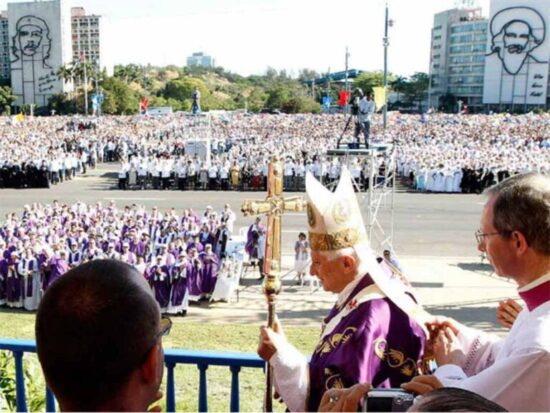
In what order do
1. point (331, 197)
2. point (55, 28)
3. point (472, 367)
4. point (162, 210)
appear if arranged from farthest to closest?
point (55, 28)
point (162, 210)
point (331, 197)
point (472, 367)

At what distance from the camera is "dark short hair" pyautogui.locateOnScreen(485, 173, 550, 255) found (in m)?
2.05

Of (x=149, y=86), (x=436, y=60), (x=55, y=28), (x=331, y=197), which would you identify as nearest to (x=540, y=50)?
(x=436, y=60)

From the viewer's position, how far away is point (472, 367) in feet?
8.11

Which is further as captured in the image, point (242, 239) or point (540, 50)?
point (540, 50)

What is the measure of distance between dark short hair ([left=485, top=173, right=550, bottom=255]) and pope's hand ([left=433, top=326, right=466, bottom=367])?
1.88ft

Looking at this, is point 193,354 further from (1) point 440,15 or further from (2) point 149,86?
(1) point 440,15

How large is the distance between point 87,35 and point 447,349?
121 metres

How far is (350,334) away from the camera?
245 centimetres

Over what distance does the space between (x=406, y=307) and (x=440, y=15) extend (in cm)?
12129

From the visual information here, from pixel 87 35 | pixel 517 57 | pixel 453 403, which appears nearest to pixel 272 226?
pixel 453 403

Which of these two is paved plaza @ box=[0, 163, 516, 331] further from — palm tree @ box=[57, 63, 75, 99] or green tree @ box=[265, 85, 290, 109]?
palm tree @ box=[57, 63, 75, 99]

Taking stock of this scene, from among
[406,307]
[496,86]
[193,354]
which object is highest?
[496,86]

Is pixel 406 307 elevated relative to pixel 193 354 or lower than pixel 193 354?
elevated

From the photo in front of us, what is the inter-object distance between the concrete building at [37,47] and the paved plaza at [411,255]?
266ft
